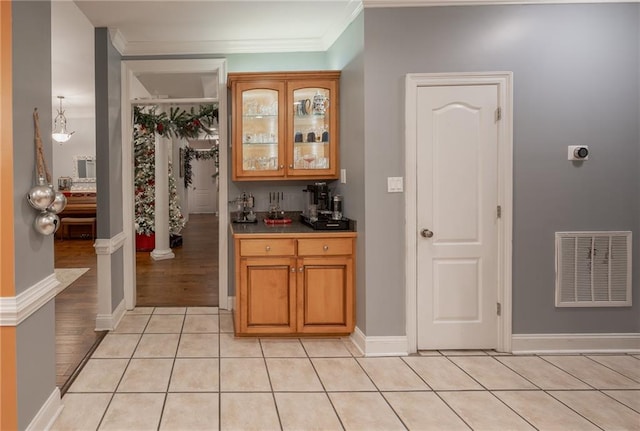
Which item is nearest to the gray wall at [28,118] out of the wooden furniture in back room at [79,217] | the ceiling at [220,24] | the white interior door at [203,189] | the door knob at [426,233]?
the ceiling at [220,24]

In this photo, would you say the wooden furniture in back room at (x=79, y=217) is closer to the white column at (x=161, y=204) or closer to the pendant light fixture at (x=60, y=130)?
the pendant light fixture at (x=60, y=130)

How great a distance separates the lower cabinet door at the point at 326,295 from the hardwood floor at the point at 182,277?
4.96 feet

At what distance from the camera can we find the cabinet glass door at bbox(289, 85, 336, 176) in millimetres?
4020

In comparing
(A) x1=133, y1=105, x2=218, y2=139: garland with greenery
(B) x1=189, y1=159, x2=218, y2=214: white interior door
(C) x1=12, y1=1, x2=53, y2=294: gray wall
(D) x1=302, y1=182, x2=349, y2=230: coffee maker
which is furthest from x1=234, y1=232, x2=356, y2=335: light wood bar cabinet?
(B) x1=189, y1=159, x2=218, y2=214: white interior door

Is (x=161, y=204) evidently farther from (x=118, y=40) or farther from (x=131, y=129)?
(x=118, y=40)

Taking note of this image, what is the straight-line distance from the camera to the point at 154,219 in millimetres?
8008

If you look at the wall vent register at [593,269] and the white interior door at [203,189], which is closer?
the wall vent register at [593,269]

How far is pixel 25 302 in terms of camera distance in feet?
6.74

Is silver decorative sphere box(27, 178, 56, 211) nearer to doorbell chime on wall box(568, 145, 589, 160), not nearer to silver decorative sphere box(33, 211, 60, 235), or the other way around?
silver decorative sphere box(33, 211, 60, 235)

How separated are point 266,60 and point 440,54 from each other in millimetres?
1843

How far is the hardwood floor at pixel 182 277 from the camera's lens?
16.3 ft

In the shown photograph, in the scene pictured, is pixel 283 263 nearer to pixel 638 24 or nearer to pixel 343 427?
pixel 343 427

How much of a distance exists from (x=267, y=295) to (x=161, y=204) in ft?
15.3

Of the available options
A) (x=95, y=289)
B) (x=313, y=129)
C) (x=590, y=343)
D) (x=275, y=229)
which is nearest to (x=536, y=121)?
(x=590, y=343)
